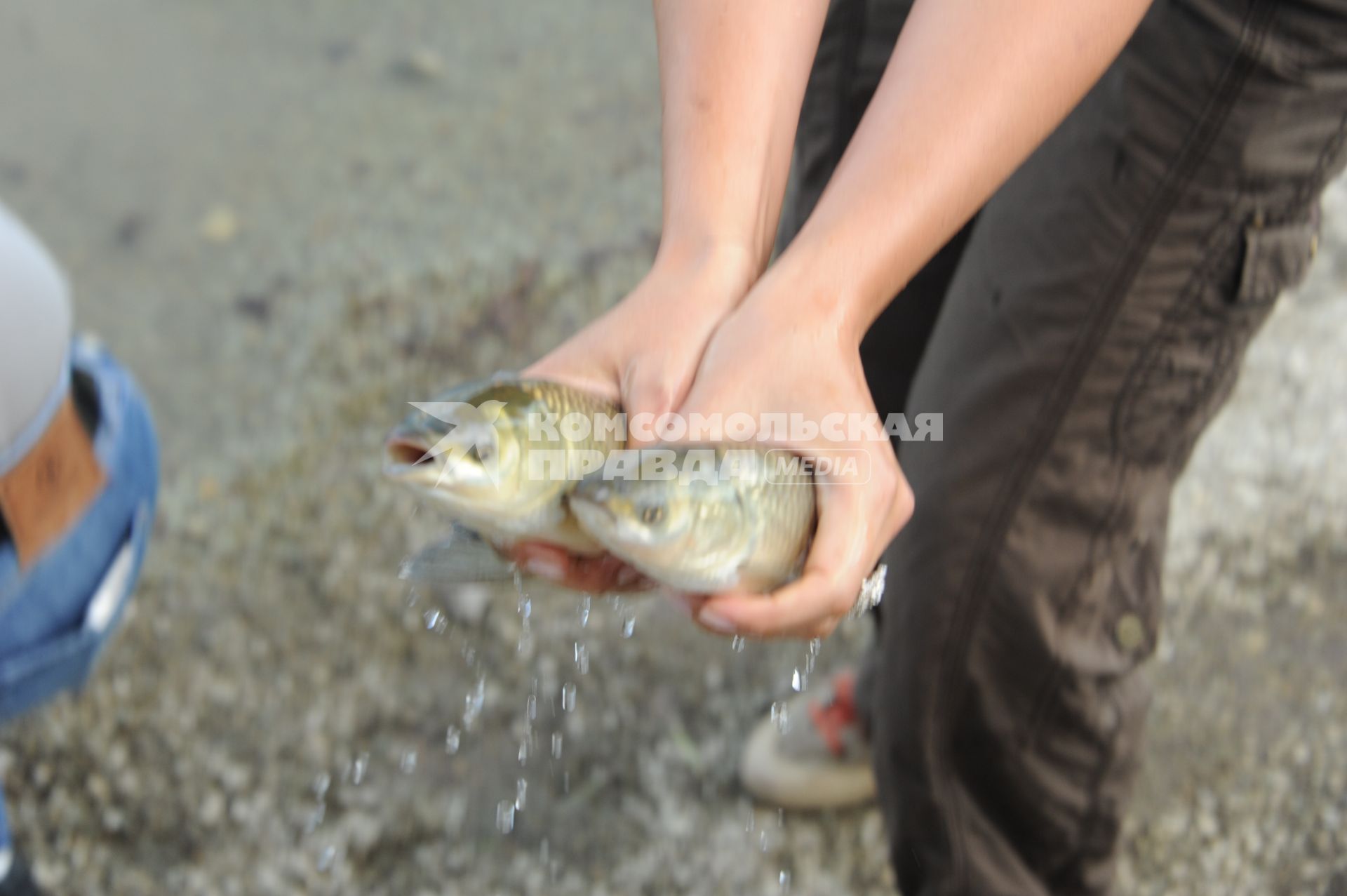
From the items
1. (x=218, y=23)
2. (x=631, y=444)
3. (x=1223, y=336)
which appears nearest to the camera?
(x=631, y=444)

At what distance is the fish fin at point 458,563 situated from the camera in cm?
146

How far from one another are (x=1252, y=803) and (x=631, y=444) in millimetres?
1938

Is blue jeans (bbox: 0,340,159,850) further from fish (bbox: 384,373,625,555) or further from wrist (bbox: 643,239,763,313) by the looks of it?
wrist (bbox: 643,239,763,313)

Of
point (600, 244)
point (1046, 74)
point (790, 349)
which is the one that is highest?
point (1046, 74)

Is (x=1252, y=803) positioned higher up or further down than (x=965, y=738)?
further down

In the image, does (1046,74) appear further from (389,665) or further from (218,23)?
(218,23)

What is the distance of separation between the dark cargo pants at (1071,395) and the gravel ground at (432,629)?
1.97 ft

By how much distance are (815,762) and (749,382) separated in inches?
55.2

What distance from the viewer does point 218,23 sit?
5.18 meters

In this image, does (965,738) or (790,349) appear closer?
(790,349)

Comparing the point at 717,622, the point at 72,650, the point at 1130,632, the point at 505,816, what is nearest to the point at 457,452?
the point at 717,622

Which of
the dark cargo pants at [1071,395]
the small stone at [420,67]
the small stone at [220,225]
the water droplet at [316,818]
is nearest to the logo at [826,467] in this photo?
the dark cargo pants at [1071,395]

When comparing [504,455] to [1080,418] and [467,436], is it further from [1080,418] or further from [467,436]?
[1080,418]

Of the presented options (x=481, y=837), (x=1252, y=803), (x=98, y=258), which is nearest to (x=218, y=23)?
(x=98, y=258)
